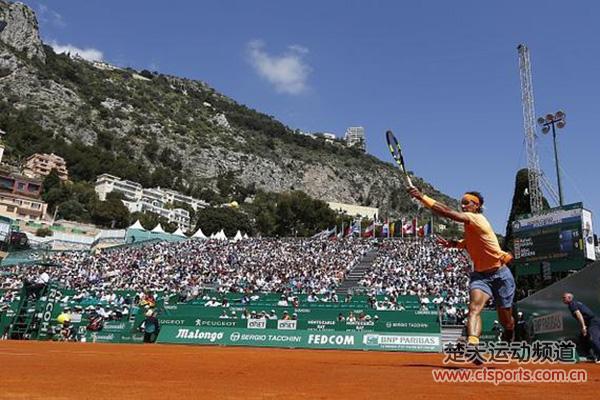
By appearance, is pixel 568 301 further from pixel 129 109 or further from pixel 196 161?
pixel 129 109

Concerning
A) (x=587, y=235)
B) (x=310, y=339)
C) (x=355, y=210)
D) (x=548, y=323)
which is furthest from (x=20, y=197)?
(x=548, y=323)

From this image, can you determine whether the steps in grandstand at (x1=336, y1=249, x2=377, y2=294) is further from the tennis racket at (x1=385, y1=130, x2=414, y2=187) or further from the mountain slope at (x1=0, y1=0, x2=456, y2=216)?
the mountain slope at (x1=0, y1=0, x2=456, y2=216)

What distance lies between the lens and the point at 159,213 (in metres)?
125

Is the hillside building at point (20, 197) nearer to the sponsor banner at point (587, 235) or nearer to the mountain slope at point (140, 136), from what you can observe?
the mountain slope at point (140, 136)

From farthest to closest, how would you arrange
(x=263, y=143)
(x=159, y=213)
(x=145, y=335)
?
(x=263, y=143) → (x=159, y=213) → (x=145, y=335)

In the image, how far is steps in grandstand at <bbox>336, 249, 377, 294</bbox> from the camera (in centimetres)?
3502

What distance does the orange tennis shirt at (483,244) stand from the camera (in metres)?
6.84

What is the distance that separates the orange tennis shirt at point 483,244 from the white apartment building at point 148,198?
373ft

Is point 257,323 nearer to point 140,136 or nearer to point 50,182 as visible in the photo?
point 50,182

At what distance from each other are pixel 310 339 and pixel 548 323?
26.1 ft

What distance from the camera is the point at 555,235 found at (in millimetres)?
27156

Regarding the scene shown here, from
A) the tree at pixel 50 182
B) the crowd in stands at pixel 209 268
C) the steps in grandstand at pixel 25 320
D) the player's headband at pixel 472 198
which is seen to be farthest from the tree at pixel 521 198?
the tree at pixel 50 182

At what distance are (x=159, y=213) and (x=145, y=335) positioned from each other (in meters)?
108

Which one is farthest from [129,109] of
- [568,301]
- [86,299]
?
[568,301]
